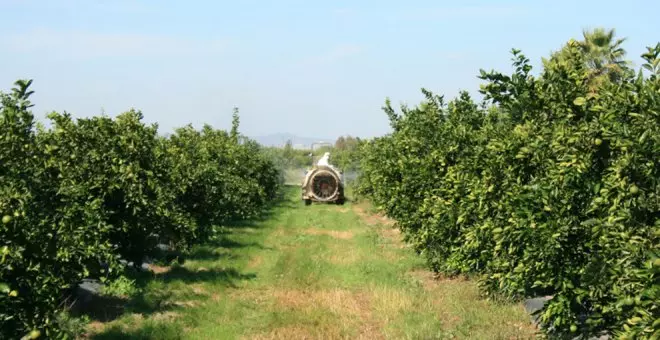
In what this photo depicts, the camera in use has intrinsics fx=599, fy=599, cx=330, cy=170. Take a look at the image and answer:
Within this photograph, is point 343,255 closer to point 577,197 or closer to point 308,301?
point 308,301

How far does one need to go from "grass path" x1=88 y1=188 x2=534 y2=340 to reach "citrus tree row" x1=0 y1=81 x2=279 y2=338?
3.73 ft

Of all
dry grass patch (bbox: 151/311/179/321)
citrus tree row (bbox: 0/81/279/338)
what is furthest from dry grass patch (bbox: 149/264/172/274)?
dry grass patch (bbox: 151/311/179/321)

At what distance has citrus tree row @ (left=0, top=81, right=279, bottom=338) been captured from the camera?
5.82m

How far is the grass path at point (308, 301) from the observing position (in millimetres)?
10273

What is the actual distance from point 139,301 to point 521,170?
7.98 metres

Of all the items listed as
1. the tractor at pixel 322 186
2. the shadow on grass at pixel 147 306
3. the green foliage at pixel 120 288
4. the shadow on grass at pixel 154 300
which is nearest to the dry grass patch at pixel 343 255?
the shadow on grass at pixel 154 300

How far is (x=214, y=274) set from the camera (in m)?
15.8

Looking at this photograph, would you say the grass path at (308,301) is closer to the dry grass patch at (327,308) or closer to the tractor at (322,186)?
the dry grass patch at (327,308)

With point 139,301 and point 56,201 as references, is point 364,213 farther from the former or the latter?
point 56,201

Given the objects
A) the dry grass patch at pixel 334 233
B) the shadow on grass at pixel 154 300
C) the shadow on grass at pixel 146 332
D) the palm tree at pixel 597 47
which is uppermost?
the palm tree at pixel 597 47

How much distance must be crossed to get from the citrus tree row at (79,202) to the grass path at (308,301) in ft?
3.73

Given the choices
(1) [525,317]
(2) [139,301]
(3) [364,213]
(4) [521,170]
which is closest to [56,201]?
(2) [139,301]

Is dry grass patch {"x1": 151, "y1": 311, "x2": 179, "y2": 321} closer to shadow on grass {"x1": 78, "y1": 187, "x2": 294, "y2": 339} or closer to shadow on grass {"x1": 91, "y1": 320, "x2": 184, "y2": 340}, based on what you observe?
shadow on grass {"x1": 78, "y1": 187, "x2": 294, "y2": 339}

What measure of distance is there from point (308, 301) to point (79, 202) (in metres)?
5.07
